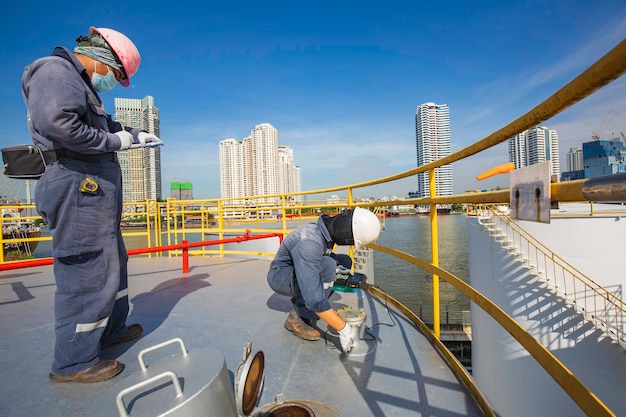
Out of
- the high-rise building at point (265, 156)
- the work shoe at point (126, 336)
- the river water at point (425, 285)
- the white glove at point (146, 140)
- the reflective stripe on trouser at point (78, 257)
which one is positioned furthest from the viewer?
the high-rise building at point (265, 156)

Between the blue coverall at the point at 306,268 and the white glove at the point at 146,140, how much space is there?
1.04 metres

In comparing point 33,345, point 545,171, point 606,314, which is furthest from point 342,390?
point 606,314

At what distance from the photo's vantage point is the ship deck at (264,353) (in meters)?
1.41

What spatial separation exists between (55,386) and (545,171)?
227 cm

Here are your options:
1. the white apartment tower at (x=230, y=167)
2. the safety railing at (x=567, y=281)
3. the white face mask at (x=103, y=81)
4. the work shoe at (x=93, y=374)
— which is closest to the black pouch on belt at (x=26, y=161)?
the white face mask at (x=103, y=81)

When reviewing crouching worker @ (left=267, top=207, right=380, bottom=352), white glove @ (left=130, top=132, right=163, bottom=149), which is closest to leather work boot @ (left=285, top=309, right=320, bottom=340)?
crouching worker @ (left=267, top=207, right=380, bottom=352)

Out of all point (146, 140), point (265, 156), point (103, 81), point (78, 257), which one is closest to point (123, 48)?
point (103, 81)

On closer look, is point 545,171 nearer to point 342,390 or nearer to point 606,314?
point 342,390

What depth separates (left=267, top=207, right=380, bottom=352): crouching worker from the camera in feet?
6.09

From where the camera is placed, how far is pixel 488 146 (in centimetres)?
130

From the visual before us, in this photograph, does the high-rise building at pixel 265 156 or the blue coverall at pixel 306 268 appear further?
the high-rise building at pixel 265 156

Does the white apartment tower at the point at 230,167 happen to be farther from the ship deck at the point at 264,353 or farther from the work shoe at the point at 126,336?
the work shoe at the point at 126,336

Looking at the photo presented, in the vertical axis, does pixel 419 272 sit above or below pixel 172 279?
below

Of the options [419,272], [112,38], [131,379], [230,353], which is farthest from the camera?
[419,272]
